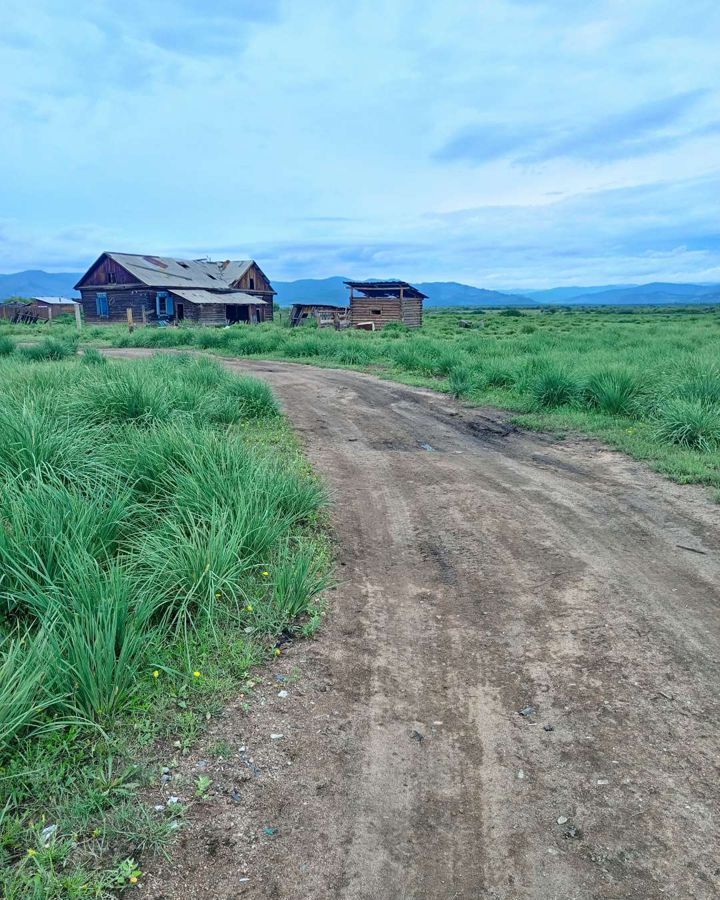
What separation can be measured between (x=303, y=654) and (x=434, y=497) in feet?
9.31

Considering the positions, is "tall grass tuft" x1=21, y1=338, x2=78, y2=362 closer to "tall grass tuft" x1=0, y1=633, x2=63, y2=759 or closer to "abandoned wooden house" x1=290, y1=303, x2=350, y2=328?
"tall grass tuft" x1=0, y1=633, x2=63, y2=759

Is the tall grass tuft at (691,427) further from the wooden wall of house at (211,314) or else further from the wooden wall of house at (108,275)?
the wooden wall of house at (108,275)

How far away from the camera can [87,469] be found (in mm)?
5164

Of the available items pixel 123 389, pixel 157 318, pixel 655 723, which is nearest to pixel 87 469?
pixel 123 389

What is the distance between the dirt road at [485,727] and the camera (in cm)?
234

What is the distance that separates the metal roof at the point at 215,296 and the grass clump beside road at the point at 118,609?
38989 mm

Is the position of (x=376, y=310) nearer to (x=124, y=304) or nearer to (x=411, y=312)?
(x=411, y=312)

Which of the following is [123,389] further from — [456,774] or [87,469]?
[456,774]

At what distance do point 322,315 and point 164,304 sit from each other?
1251 centimetres

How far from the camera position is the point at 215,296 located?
4575 centimetres

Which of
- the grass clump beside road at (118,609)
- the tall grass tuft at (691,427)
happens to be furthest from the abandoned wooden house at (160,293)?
the grass clump beside road at (118,609)

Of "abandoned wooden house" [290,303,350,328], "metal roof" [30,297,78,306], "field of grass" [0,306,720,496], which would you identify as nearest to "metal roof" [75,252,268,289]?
"abandoned wooden house" [290,303,350,328]

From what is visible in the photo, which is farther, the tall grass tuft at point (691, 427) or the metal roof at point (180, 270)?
the metal roof at point (180, 270)

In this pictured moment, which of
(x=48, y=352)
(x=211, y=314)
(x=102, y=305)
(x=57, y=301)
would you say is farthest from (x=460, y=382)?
(x=57, y=301)
